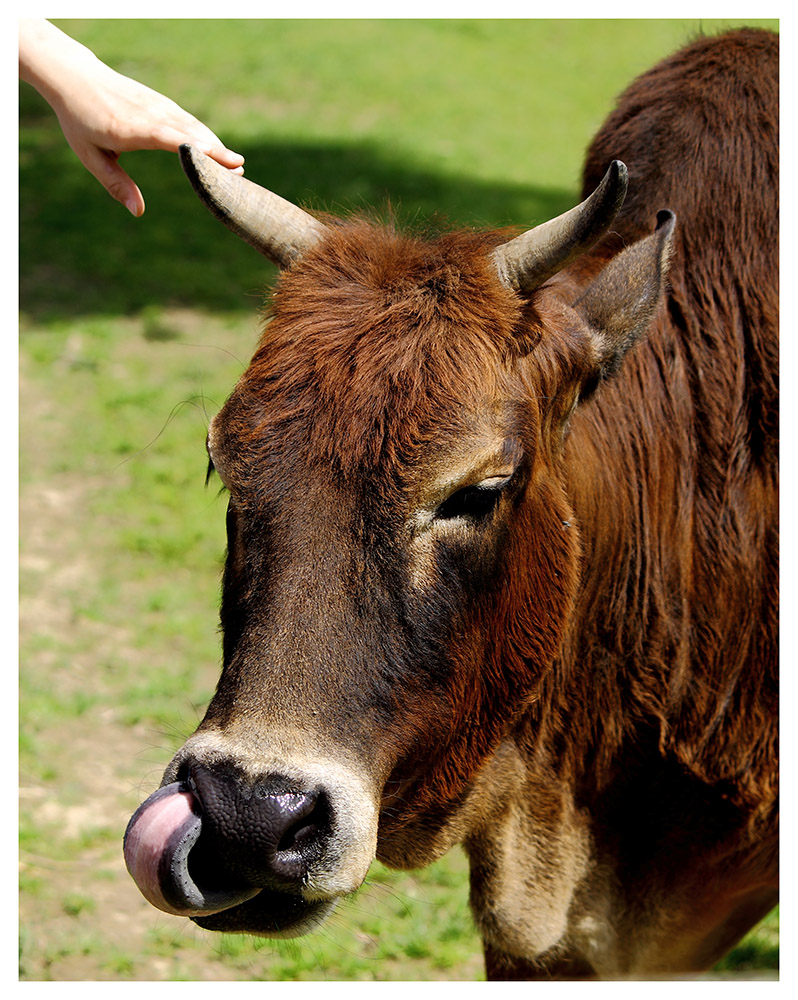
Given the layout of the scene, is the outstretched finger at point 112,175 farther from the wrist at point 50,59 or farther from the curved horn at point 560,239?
the curved horn at point 560,239

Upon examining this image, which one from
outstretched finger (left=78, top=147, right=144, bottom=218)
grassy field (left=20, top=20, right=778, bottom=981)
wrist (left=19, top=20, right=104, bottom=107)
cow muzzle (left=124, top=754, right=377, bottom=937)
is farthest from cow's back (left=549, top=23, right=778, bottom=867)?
wrist (left=19, top=20, right=104, bottom=107)

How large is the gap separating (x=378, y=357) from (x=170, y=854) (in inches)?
56.4

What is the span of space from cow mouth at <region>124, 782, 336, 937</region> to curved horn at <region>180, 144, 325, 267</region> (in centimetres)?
176

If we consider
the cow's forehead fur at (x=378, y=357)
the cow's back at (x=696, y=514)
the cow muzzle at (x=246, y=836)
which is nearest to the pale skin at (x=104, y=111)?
the cow's forehead fur at (x=378, y=357)

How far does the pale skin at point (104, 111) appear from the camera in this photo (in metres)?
3.71

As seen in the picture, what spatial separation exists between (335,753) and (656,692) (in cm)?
163

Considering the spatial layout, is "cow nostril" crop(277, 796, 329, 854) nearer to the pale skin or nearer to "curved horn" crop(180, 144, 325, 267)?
"curved horn" crop(180, 144, 325, 267)

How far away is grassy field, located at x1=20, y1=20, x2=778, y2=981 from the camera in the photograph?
5477 millimetres

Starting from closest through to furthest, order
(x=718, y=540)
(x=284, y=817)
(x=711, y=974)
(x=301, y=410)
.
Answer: (x=284, y=817), (x=301, y=410), (x=718, y=540), (x=711, y=974)

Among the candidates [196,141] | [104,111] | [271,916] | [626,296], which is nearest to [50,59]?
[104,111]

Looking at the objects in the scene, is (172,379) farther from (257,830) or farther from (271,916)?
(257,830)

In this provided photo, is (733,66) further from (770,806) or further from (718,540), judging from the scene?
(770,806)

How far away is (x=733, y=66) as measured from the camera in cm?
449
